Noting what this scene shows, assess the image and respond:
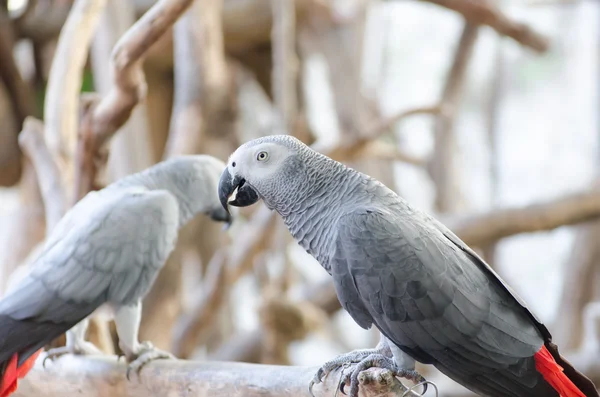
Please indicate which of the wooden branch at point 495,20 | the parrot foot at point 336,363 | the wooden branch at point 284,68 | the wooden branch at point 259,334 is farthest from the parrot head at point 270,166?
the wooden branch at point 495,20

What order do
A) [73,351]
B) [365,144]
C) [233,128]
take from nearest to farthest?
1. [73,351]
2. [365,144]
3. [233,128]

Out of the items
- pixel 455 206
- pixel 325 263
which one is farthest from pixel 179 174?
pixel 455 206

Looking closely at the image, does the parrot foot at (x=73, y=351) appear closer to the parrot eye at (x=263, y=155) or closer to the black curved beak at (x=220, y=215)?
the black curved beak at (x=220, y=215)

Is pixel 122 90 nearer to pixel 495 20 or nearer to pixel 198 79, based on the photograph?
pixel 198 79

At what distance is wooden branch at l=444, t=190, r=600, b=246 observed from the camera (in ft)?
7.91

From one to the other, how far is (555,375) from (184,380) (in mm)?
638

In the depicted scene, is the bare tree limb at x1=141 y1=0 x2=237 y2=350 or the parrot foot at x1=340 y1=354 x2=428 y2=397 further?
the bare tree limb at x1=141 y1=0 x2=237 y2=350

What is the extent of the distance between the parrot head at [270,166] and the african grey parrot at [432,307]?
85mm

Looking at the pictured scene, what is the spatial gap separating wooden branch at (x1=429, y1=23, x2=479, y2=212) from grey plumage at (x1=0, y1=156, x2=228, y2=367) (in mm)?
1743

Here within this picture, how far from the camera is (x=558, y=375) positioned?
955mm

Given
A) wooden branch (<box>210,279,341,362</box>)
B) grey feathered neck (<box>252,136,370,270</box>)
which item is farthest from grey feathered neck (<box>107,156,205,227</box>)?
wooden branch (<box>210,279,341,362</box>)

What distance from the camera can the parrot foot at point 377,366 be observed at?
3.09 ft

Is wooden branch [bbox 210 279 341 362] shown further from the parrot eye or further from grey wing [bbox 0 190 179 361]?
the parrot eye

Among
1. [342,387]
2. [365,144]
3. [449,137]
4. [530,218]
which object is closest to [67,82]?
[365,144]
